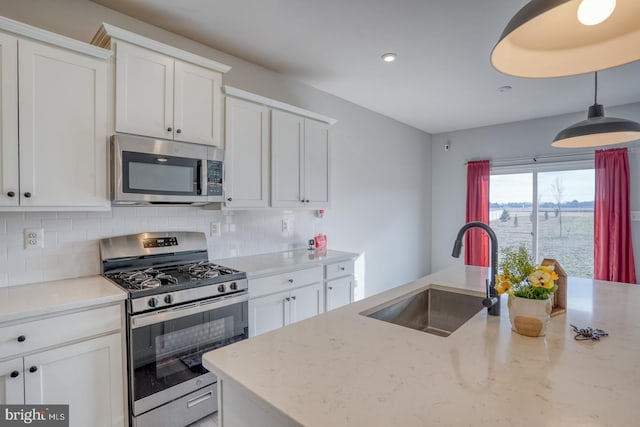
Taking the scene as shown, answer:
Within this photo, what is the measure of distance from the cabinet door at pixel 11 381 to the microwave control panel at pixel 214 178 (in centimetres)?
132

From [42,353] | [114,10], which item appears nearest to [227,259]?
[42,353]

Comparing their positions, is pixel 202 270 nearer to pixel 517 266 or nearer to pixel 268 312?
pixel 268 312

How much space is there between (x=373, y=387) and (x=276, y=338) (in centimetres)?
44

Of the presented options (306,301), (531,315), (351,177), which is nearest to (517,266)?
(531,315)

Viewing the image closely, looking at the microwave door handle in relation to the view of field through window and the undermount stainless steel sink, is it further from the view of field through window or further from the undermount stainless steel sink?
the view of field through window

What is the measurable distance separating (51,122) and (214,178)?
0.94 metres

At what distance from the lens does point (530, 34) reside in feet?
3.26

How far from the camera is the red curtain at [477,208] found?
5.01 m

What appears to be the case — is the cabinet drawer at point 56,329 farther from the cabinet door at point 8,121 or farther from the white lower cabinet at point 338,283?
the white lower cabinet at point 338,283

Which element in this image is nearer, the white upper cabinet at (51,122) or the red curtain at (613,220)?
the white upper cabinet at (51,122)

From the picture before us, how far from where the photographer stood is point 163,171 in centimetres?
212

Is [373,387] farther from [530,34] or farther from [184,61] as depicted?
[184,61]

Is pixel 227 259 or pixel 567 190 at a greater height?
pixel 567 190

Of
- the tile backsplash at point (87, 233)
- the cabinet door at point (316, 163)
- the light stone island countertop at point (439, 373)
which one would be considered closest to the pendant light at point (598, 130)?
the light stone island countertop at point (439, 373)
